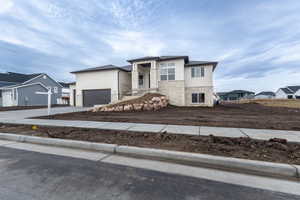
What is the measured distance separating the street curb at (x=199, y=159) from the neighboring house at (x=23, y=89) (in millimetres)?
20365

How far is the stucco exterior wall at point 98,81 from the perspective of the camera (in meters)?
18.5

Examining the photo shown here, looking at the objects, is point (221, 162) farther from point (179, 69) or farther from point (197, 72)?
point (197, 72)

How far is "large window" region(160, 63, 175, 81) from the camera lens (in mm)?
17750

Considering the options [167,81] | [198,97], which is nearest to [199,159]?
[167,81]

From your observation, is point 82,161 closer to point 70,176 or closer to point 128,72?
point 70,176

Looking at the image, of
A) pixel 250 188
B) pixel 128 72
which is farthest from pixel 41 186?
pixel 128 72

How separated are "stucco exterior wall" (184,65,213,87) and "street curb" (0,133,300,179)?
1548 centimetres

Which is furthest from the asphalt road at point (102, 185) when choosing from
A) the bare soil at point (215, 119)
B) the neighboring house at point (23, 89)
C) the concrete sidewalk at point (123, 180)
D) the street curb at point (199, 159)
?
the neighboring house at point (23, 89)

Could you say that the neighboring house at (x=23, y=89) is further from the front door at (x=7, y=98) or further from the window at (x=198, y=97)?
the window at (x=198, y=97)

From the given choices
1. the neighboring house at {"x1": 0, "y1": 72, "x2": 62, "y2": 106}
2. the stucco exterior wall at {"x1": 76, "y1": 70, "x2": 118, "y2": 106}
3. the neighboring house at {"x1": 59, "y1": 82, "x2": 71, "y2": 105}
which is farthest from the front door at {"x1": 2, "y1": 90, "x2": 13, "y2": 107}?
the stucco exterior wall at {"x1": 76, "y1": 70, "x2": 118, "y2": 106}

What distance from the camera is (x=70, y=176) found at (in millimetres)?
2670

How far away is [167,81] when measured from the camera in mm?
18000

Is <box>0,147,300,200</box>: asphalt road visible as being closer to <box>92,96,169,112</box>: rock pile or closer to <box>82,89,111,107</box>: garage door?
<box>92,96,169,112</box>: rock pile

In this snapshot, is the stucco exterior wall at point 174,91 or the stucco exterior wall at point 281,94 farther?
the stucco exterior wall at point 281,94
